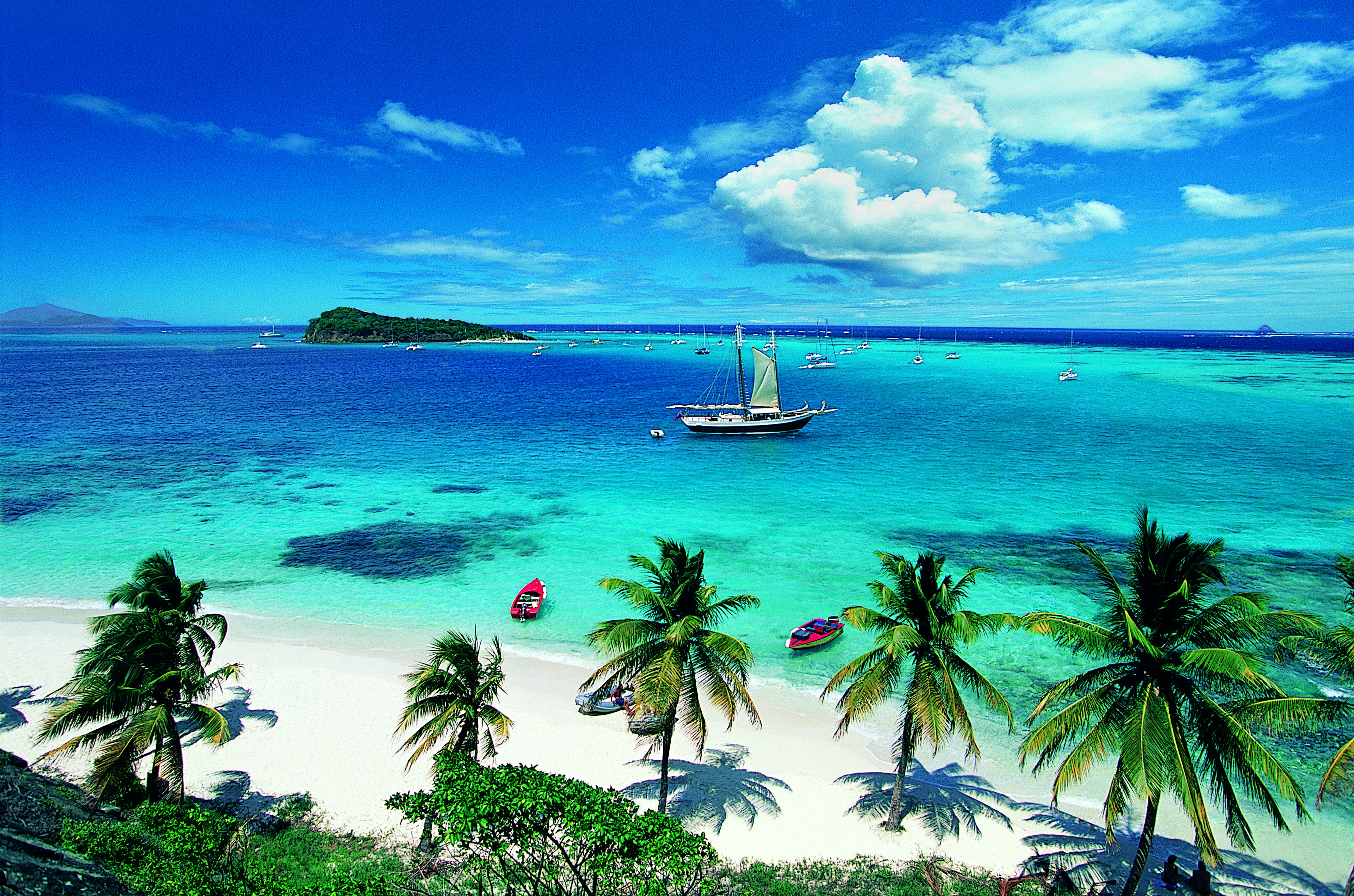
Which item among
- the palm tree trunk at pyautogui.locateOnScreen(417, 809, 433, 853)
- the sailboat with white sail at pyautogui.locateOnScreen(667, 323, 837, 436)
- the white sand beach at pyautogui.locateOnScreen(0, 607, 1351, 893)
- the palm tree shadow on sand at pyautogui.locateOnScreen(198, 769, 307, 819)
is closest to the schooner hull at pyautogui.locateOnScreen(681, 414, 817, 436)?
the sailboat with white sail at pyautogui.locateOnScreen(667, 323, 837, 436)

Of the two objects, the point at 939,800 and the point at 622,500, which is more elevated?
the point at 622,500

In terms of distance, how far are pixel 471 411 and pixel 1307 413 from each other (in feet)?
444

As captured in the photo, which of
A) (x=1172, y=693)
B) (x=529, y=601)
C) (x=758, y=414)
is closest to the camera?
(x=1172, y=693)

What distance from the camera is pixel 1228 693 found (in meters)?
13.7

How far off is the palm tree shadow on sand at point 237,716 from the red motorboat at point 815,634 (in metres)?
23.1

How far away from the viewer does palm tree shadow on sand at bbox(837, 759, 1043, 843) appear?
19.8 metres

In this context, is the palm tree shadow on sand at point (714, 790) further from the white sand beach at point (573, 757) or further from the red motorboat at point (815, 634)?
the red motorboat at point (815, 634)

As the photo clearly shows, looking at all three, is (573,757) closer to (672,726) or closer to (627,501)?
(672,726)

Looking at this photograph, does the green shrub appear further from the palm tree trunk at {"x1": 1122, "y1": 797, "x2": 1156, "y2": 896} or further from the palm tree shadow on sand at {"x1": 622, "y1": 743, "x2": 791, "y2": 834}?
the palm tree trunk at {"x1": 1122, "y1": 797, "x2": 1156, "y2": 896}

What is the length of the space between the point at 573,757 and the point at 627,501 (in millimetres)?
33249

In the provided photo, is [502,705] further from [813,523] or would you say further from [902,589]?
[813,523]

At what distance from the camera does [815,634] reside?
31.4m

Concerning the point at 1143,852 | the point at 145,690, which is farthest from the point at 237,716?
the point at 1143,852

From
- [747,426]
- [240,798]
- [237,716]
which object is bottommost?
[237,716]
